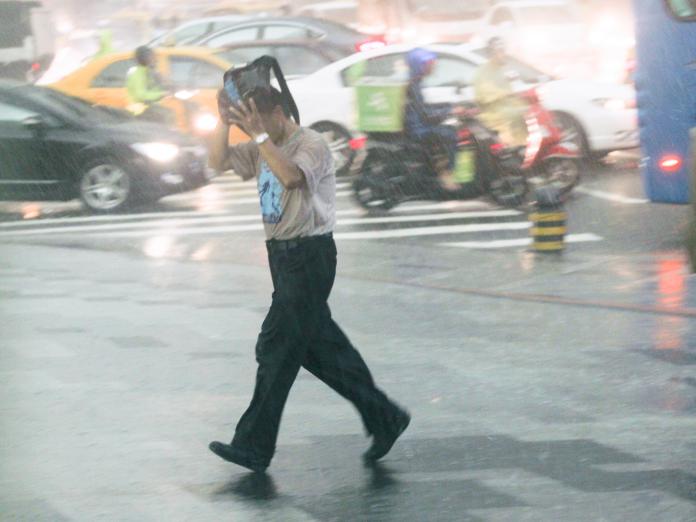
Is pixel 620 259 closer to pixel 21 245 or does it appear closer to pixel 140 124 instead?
pixel 21 245

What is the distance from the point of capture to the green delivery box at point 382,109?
16.1 meters

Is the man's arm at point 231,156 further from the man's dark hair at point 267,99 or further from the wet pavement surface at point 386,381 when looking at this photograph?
the wet pavement surface at point 386,381

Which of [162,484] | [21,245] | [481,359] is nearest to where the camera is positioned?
[162,484]

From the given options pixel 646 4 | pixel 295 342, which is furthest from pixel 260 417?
pixel 646 4

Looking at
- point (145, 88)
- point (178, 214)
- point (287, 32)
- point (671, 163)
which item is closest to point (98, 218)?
point (178, 214)

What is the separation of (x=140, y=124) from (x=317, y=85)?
270 cm

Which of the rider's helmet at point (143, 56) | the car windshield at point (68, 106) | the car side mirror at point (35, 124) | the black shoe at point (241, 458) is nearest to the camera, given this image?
the black shoe at point (241, 458)

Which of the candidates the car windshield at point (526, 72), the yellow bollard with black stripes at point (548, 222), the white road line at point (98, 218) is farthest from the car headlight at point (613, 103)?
the yellow bollard with black stripes at point (548, 222)

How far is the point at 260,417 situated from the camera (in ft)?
21.4

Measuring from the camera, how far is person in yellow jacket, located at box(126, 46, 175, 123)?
67.4 ft

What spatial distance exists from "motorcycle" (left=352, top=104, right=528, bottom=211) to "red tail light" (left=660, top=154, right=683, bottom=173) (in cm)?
295

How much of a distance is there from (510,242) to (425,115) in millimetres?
2248

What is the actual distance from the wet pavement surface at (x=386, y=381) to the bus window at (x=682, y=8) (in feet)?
5.95

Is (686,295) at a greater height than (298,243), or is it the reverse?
(298,243)
